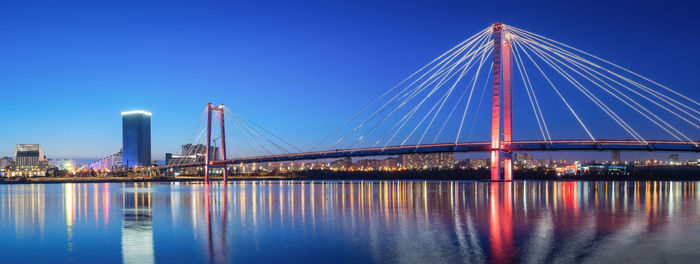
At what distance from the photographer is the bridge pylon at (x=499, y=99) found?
4650 cm

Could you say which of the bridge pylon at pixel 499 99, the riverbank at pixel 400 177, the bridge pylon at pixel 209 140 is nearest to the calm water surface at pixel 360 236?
the bridge pylon at pixel 499 99

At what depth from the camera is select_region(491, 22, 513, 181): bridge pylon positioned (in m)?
46.5

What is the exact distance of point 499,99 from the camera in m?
46.6

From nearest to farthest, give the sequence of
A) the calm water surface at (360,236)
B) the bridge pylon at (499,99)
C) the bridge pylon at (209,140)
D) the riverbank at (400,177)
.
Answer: the calm water surface at (360,236) < the bridge pylon at (499,99) < the bridge pylon at (209,140) < the riverbank at (400,177)

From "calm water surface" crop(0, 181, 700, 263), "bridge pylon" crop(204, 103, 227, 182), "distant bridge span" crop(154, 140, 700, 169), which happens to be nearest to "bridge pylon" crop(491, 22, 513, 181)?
"distant bridge span" crop(154, 140, 700, 169)

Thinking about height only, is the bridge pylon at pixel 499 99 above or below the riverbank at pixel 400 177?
above

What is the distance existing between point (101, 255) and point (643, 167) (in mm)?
145670

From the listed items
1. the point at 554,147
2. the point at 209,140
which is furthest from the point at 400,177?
the point at 554,147

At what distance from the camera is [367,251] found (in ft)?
37.9

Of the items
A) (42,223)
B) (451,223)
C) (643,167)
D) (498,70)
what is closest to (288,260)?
(451,223)

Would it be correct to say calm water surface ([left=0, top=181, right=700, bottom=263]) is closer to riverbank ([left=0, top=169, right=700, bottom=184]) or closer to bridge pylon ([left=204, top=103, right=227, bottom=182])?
bridge pylon ([left=204, top=103, right=227, bottom=182])

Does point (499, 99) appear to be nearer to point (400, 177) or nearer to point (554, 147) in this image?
point (554, 147)

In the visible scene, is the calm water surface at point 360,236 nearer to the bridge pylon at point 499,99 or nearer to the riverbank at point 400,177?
the bridge pylon at point 499,99

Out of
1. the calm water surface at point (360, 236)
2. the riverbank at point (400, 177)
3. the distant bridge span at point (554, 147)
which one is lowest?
the riverbank at point (400, 177)
